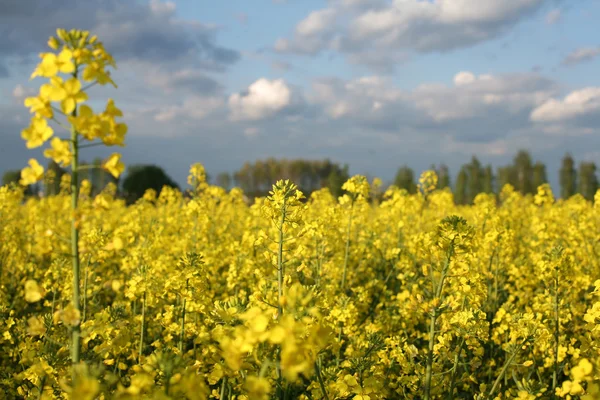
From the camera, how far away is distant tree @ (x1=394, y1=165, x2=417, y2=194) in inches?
1619

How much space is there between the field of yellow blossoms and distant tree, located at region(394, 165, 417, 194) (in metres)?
32.5

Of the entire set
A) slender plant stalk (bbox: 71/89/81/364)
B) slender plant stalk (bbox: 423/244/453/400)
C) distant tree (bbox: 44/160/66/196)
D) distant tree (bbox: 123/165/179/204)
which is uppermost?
distant tree (bbox: 123/165/179/204)

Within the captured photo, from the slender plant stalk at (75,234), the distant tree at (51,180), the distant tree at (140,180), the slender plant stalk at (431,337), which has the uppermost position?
the distant tree at (140,180)

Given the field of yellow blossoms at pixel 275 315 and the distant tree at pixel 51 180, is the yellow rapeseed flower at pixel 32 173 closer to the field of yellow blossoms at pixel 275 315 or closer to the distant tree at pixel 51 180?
the field of yellow blossoms at pixel 275 315

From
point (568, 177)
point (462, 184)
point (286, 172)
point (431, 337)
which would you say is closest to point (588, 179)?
point (568, 177)

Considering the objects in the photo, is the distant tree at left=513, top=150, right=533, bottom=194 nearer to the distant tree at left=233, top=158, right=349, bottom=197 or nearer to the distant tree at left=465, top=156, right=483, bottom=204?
the distant tree at left=465, top=156, right=483, bottom=204

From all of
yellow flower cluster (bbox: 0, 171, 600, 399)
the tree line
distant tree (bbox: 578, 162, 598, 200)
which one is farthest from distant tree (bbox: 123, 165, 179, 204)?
distant tree (bbox: 578, 162, 598, 200)

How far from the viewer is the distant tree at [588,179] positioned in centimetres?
3831

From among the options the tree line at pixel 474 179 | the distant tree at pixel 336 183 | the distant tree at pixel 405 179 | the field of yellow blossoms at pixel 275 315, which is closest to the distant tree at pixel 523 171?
the tree line at pixel 474 179

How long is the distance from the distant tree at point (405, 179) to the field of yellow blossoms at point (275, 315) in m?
32.5

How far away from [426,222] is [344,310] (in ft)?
24.1

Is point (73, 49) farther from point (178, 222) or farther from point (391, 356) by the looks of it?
point (178, 222)

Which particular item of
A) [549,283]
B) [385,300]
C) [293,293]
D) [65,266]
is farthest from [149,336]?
[549,283]

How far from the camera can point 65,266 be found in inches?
195
